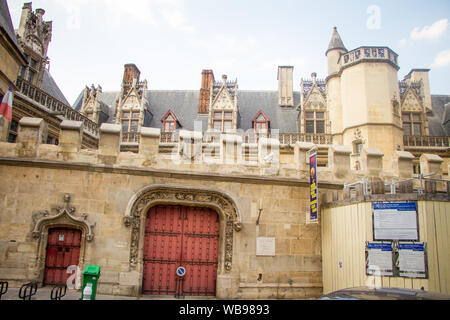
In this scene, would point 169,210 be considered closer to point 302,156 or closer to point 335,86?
point 302,156

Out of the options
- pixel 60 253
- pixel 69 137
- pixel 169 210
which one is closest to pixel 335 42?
pixel 169 210

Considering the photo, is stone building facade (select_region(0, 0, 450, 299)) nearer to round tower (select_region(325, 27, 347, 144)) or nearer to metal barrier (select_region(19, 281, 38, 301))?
metal barrier (select_region(19, 281, 38, 301))

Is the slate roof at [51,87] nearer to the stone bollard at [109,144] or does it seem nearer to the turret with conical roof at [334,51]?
the stone bollard at [109,144]

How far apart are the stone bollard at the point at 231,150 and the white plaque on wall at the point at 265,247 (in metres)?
2.53

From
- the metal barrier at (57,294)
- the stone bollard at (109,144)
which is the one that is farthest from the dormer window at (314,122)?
the metal barrier at (57,294)

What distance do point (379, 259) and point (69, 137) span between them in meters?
9.14

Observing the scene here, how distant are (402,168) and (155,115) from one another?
1780cm

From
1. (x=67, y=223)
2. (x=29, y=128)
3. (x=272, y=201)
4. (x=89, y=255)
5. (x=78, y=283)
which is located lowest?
(x=78, y=283)

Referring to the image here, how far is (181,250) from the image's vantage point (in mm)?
9625

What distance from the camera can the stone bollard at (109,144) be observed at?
9539 mm

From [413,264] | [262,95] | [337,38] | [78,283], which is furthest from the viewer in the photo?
[262,95]
